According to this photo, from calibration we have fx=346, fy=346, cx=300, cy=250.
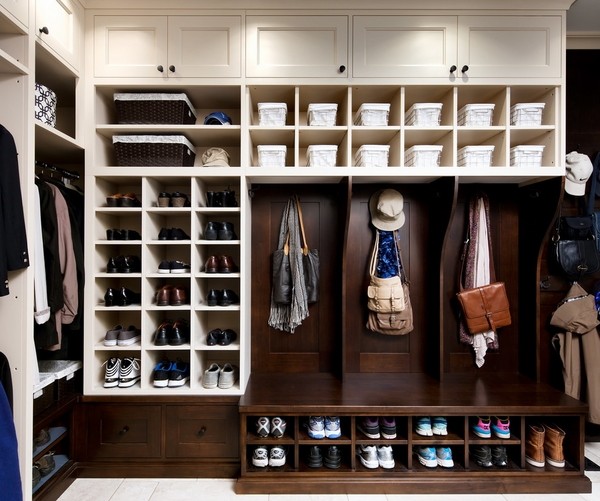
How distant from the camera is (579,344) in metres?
2.37

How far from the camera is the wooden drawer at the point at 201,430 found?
6.85 ft

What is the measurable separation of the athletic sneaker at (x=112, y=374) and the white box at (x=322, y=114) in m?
1.93

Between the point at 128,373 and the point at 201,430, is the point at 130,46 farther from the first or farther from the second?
the point at 201,430

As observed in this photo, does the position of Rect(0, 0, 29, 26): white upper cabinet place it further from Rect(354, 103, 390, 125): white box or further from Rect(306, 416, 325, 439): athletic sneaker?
Rect(306, 416, 325, 439): athletic sneaker

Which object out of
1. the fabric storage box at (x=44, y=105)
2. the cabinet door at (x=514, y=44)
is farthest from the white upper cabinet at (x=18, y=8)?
the cabinet door at (x=514, y=44)

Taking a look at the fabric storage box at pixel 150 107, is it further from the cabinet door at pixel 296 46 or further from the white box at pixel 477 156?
the white box at pixel 477 156

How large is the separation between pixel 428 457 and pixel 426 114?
2.05m

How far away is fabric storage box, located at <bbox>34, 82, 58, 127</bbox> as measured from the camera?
1738mm

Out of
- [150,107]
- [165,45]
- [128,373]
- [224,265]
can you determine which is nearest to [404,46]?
[165,45]

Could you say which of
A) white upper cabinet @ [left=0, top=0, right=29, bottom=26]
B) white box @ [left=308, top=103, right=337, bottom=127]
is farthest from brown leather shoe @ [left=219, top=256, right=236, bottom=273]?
white upper cabinet @ [left=0, top=0, right=29, bottom=26]

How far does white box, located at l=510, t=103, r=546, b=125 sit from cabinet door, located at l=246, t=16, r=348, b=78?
3.59 ft

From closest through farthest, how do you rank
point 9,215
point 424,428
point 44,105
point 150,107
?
1. point 9,215
2. point 44,105
3. point 424,428
4. point 150,107

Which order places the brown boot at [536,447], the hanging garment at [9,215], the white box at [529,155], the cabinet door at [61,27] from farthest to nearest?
1. the white box at [529,155]
2. the brown boot at [536,447]
3. the cabinet door at [61,27]
4. the hanging garment at [9,215]

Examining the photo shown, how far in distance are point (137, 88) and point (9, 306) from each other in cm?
142
